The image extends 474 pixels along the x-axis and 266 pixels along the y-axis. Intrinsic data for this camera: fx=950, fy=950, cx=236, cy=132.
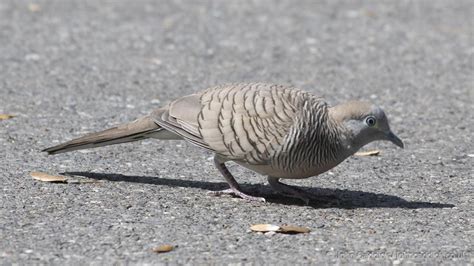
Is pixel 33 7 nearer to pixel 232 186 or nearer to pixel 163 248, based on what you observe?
pixel 232 186

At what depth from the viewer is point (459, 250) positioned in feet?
17.0

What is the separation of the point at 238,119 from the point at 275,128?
0.26 meters

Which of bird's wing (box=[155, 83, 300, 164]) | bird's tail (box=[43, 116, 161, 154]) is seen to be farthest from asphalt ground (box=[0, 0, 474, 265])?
bird's wing (box=[155, 83, 300, 164])

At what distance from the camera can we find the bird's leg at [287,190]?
6.11 meters

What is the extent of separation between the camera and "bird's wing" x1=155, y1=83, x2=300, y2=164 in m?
5.79

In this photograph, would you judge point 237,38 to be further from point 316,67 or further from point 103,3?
point 103,3

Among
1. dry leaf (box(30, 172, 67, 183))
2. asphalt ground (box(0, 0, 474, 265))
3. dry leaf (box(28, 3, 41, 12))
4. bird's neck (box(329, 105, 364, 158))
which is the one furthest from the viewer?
dry leaf (box(28, 3, 41, 12))

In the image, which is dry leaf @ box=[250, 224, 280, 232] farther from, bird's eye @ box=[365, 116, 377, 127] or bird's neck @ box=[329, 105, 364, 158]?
bird's eye @ box=[365, 116, 377, 127]

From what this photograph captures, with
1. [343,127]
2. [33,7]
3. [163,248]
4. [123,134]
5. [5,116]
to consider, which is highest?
[33,7]

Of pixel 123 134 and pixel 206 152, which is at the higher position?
pixel 123 134

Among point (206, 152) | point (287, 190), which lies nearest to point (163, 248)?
point (287, 190)

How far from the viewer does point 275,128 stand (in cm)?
576

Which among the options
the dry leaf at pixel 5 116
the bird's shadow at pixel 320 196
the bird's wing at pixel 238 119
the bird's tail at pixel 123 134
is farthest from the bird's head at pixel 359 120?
the dry leaf at pixel 5 116

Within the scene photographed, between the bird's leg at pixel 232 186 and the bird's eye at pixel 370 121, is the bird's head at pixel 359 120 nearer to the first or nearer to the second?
the bird's eye at pixel 370 121
